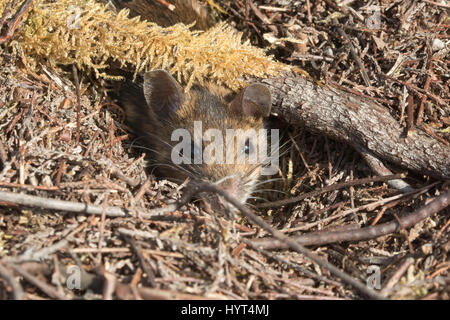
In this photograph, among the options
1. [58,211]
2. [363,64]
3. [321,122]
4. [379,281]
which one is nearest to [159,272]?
[58,211]

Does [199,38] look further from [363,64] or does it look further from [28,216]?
[28,216]

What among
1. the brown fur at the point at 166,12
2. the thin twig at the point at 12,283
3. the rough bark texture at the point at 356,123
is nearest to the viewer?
the thin twig at the point at 12,283

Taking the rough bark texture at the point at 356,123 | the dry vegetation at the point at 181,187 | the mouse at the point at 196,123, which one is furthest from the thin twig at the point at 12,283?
the rough bark texture at the point at 356,123

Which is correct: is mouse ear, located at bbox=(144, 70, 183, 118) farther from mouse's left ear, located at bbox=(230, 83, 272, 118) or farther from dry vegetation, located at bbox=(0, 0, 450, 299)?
mouse's left ear, located at bbox=(230, 83, 272, 118)

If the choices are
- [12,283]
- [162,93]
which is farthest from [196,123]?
[12,283]

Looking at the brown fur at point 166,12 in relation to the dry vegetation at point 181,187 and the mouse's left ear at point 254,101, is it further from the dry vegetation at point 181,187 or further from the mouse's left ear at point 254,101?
the mouse's left ear at point 254,101

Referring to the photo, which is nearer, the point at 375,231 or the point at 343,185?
the point at 375,231

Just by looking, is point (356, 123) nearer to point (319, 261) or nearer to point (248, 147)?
point (248, 147)

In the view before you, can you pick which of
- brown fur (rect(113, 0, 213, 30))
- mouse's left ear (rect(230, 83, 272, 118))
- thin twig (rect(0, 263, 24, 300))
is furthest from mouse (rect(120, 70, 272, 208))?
thin twig (rect(0, 263, 24, 300))
